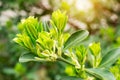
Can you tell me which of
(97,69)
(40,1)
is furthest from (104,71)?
(40,1)

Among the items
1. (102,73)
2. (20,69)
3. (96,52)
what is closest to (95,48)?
(96,52)

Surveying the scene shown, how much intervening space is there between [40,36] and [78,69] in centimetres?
19

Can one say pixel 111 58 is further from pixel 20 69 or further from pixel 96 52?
pixel 20 69

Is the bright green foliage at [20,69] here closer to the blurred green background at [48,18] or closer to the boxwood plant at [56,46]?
the blurred green background at [48,18]

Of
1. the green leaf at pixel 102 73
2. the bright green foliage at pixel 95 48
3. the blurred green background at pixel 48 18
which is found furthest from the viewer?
the blurred green background at pixel 48 18

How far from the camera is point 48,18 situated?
3.06m

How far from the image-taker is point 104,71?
130 centimetres

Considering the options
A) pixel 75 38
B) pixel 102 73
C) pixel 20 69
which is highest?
pixel 75 38

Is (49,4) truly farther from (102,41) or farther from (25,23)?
(25,23)

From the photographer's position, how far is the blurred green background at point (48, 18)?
289 centimetres

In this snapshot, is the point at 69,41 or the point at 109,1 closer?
the point at 69,41

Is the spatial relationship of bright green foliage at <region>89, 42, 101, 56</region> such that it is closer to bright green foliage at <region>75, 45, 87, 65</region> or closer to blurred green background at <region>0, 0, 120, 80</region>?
bright green foliage at <region>75, 45, 87, 65</region>

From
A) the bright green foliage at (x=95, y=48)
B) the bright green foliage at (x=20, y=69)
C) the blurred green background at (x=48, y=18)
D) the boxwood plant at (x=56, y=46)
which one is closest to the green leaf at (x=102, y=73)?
the boxwood plant at (x=56, y=46)

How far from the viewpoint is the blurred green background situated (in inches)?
114
